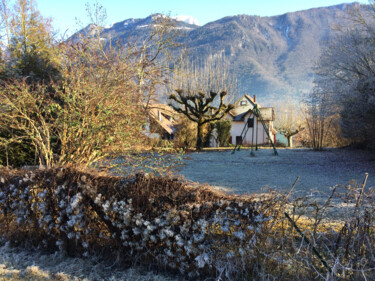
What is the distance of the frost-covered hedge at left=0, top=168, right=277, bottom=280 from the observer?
9.36 feet

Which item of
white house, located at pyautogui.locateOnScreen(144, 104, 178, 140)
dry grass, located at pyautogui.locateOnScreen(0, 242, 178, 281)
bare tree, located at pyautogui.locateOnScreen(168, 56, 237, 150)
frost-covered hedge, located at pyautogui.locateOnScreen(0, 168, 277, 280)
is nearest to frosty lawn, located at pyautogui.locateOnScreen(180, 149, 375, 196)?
white house, located at pyautogui.locateOnScreen(144, 104, 178, 140)

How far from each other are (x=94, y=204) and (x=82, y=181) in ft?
1.00

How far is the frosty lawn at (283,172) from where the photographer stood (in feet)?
28.9

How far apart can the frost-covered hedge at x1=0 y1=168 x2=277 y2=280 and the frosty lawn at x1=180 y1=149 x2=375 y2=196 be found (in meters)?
4.68

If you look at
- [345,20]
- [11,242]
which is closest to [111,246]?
[11,242]

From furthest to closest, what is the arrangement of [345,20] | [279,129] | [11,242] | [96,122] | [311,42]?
[311,42]
[279,129]
[345,20]
[96,122]
[11,242]

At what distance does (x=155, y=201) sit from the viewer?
3.15 metres

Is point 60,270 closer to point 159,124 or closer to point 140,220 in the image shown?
point 140,220

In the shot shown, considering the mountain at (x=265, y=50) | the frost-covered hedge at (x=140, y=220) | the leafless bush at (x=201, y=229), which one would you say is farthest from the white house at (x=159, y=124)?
the mountain at (x=265, y=50)

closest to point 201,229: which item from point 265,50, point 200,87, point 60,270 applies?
point 60,270

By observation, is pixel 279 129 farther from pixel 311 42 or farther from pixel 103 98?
pixel 311 42

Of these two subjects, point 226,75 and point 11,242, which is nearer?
point 11,242

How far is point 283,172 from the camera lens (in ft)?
37.9

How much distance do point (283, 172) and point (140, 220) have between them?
30.7 ft
